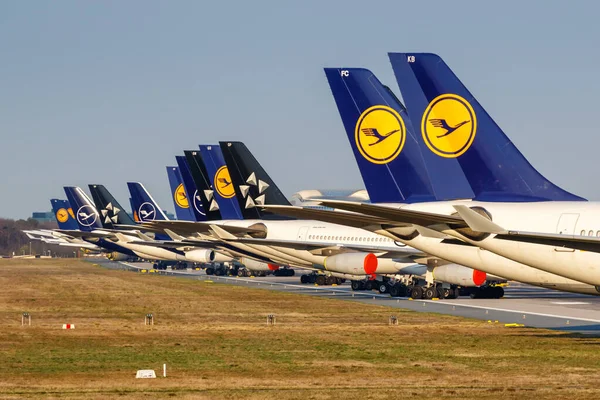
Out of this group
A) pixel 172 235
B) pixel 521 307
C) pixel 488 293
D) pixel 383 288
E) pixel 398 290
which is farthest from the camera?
pixel 172 235

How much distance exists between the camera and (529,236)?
2562 centimetres

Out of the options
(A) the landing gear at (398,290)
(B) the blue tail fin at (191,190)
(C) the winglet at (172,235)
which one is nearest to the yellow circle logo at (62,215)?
(C) the winglet at (172,235)

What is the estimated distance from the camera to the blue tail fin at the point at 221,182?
265 ft

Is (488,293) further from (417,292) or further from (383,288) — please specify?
(383,288)

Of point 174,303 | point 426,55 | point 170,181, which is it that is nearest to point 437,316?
point 426,55

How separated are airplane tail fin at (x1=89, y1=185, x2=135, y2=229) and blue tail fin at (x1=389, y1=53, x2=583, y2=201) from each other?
326 ft

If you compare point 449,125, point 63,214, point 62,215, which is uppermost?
point 63,214

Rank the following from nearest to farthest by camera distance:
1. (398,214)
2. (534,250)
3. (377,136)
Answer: (398,214), (534,250), (377,136)

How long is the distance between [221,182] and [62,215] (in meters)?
116

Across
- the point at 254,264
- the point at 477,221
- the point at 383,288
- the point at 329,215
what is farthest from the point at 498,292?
the point at 254,264

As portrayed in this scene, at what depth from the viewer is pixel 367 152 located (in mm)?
38625

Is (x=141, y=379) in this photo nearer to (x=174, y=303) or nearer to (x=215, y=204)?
(x=174, y=303)

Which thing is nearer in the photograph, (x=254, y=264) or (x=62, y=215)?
(x=254, y=264)

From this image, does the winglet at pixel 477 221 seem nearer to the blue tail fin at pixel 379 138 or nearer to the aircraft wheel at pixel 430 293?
the blue tail fin at pixel 379 138
